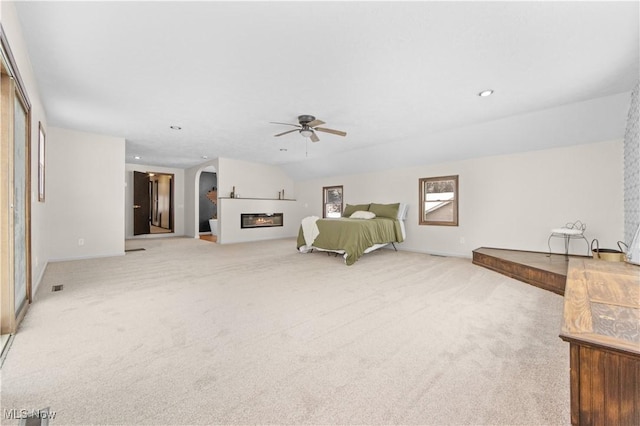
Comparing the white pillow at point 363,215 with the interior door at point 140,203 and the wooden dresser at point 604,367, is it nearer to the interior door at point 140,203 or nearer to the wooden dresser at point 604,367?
the wooden dresser at point 604,367

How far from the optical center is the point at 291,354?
5.87 ft

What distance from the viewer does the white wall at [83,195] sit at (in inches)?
188

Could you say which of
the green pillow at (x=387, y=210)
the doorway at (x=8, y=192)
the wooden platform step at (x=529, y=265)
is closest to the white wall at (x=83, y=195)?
the doorway at (x=8, y=192)

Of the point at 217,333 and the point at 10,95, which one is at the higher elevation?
the point at 10,95

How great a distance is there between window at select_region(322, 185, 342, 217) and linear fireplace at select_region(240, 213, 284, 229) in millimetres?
1491

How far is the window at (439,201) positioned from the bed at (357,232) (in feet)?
1.46

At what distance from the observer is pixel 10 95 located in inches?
79.0

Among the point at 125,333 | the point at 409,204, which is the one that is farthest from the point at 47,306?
the point at 409,204

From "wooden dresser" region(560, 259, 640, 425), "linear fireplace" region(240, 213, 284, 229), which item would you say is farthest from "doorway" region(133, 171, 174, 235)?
"wooden dresser" region(560, 259, 640, 425)

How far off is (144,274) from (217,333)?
250cm

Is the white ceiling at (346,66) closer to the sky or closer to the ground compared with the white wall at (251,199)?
closer to the sky

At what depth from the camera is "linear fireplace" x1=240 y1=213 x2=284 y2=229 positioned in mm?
7819

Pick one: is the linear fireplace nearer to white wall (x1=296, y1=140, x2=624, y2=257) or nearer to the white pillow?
the white pillow

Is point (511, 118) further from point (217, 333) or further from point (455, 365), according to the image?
point (217, 333)
